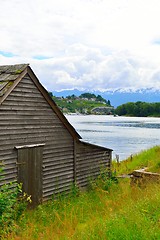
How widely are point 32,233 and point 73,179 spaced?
6571mm

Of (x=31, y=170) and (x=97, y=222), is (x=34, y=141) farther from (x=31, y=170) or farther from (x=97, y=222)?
(x=97, y=222)

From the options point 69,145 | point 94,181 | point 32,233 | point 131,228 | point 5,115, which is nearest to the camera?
point 131,228

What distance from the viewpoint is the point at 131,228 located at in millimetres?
6422

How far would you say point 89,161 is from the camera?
16359 mm

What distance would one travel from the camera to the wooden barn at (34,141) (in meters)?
11.6

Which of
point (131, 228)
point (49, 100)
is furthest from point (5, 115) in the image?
point (131, 228)

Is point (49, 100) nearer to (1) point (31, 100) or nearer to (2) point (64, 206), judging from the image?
(1) point (31, 100)

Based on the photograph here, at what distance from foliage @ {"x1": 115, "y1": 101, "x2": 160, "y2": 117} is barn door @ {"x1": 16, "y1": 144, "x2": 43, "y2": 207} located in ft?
480

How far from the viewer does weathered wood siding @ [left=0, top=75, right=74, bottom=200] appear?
456 inches

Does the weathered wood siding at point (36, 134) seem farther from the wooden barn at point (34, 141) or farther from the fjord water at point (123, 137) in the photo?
the fjord water at point (123, 137)

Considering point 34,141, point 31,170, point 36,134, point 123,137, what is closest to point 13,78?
point 36,134

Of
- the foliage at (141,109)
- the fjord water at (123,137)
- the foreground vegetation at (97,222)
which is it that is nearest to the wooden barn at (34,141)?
the foreground vegetation at (97,222)

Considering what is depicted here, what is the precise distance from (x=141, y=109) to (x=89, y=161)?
152 meters

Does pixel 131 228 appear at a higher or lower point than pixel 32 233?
higher
